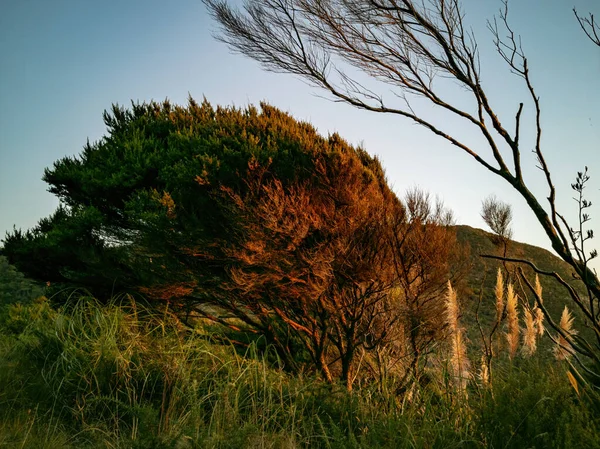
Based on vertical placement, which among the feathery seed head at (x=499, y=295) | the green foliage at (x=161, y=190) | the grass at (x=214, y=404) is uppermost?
the green foliage at (x=161, y=190)

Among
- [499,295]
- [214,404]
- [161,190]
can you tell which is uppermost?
[161,190]

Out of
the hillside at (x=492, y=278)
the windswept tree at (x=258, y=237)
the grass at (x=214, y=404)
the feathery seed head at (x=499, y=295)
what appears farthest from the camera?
the hillside at (x=492, y=278)

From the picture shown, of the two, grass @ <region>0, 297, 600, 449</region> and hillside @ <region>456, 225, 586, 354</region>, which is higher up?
hillside @ <region>456, 225, 586, 354</region>

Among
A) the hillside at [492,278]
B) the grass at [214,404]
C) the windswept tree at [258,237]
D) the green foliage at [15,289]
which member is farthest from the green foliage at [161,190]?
the hillside at [492,278]

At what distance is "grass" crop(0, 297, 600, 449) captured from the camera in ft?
9.02

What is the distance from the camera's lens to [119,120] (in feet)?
27.4

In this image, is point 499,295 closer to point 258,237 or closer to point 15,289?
point 258,237

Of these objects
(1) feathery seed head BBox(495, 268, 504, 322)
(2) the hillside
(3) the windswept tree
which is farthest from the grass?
(2) the hillside

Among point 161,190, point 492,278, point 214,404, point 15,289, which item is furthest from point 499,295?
point 492,278

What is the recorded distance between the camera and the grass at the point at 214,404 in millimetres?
2748

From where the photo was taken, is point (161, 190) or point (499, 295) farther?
point (161, 190)

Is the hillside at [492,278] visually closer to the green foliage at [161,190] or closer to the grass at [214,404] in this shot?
the green foliage at [161,190]

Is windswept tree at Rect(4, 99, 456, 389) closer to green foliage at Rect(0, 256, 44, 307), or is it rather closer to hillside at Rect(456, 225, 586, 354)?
green foliage at Rect(0, 256, 44, 307)

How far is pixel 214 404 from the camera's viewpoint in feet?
13.4
